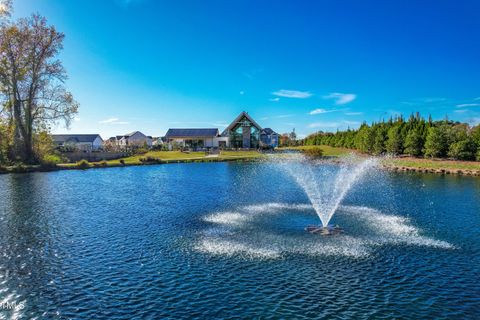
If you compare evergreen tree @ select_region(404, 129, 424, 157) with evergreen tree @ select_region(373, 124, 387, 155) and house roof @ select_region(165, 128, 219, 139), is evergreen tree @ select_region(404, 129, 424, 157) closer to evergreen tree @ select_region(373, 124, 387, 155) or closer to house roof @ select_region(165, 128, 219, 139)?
evergreen tree @ select_region(373, 124, 387, 155)

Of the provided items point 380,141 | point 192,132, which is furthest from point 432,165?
point 192,132

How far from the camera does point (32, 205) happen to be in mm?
28766

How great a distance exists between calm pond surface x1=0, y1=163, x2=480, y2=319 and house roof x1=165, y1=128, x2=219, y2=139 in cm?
7780

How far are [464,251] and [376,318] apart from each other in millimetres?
9822

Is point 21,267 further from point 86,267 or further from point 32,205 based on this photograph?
point 32,205

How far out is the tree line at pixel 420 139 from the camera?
59609 mm

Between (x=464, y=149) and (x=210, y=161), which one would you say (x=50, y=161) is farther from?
(x=464, y=149)

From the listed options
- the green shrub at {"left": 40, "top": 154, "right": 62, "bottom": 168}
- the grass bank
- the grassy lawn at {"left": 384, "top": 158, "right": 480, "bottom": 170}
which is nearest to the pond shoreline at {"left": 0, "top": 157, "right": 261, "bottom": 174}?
the green shrub at {"left": 40, "top": 154, "right": 62, "bottom": 168}

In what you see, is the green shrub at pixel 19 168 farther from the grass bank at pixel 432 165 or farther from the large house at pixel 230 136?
Answer: the grass bank at pixel 432 165

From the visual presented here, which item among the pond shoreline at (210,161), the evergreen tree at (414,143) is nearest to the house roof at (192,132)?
the pond shoreline at (210,161)

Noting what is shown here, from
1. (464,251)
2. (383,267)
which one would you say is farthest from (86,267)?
(464,251)

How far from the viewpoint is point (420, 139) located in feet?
219

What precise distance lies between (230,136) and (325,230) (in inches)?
3183

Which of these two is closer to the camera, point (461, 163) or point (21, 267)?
point (21, 267)
